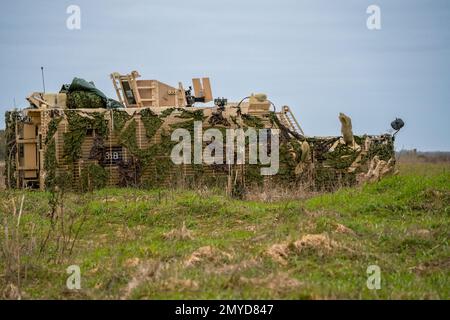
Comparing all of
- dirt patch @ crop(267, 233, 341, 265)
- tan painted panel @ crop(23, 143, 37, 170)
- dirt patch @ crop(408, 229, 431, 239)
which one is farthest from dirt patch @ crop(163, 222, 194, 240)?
tan painted panel @ crop(23, 143, 37, 170)

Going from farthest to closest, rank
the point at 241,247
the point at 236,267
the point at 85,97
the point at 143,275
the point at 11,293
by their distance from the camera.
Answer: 1. the point at 85,97
2. the point at 241,247
3. the point at 236,267
4. the point at 143,275
5. the point at 11,293

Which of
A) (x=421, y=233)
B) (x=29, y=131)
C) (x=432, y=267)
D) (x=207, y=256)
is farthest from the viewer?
(x=29, y=131)

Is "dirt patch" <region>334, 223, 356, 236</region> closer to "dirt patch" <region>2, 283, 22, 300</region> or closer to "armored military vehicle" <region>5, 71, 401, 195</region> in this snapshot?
"dirt patch" <region>2, 283, 22, 300</region>

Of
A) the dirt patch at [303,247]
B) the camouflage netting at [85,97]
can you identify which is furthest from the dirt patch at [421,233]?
the camouflage netting at [85,97]

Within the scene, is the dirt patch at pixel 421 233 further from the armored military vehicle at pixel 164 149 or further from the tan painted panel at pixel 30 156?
the tan painted panel at pixel 30 156

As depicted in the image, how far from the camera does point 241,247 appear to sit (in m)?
11.5

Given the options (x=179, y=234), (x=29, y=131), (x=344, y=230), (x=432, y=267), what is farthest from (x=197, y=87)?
(x=432, y=267)

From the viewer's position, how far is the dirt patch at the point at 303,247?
1053 centimetres

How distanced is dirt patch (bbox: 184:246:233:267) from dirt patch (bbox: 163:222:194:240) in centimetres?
149

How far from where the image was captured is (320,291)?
27.6 ft

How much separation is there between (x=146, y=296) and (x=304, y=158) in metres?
12.1

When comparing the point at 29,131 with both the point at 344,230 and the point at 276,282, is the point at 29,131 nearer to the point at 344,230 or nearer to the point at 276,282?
the point at 344,230

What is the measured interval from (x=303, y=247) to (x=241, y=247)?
45.9 inches

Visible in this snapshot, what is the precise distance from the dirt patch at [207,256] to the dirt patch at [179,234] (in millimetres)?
1486
